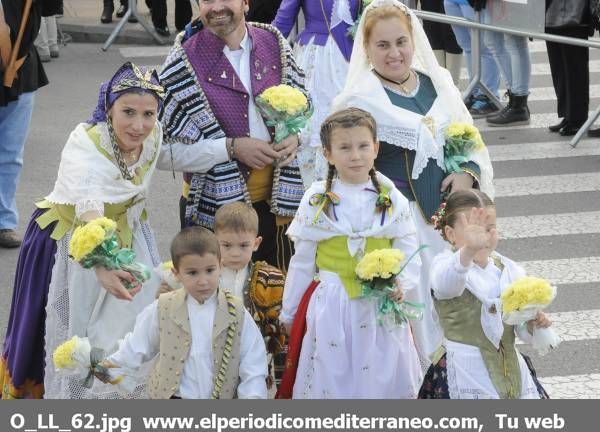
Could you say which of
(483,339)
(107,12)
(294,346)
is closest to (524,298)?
(483,339)

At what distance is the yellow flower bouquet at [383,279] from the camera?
209 inches

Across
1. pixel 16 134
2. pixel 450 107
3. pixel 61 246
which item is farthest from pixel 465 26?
pixel 61 246

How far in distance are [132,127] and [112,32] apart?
9.79m

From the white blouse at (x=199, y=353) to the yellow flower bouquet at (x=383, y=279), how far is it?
0.49 meters

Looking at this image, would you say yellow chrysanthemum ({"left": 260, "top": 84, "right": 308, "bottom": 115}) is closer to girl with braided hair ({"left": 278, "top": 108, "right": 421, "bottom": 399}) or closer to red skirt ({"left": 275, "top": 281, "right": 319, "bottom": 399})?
girl with braided hair ({"left": 278, "top": 108, "right": 421, "bottom": 399})

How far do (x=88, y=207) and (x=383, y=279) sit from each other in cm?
129

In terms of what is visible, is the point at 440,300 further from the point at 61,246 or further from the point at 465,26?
the point at 465,26

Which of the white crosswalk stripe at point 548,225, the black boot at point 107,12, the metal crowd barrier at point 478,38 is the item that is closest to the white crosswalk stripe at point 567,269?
the white crosswalk stripe at point 548,225

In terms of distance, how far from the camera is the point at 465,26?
11969mm

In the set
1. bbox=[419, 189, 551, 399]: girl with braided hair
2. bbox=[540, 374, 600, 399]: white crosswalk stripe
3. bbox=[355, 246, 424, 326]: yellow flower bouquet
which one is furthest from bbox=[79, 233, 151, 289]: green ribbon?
bbox=[540, 374, 600, 399]: white crosswalk stripe

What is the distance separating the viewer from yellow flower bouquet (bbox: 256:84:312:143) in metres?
6.10

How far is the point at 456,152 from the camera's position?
632cm

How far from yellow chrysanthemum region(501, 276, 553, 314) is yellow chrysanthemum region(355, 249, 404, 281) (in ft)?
1.66

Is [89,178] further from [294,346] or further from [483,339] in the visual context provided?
[483,339]
